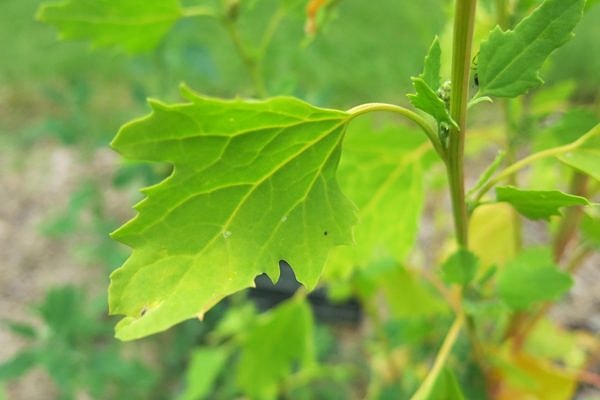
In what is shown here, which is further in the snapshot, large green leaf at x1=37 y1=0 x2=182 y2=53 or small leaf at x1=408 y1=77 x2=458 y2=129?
Answer: large green leaf at x1=37 y1=0 x2=182 y2=53

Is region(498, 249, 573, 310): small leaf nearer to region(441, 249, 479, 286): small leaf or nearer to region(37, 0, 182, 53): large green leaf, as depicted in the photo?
region(441, 249, 479, 286): small leaf

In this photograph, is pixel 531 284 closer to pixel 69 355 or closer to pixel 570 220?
pixel 570 220

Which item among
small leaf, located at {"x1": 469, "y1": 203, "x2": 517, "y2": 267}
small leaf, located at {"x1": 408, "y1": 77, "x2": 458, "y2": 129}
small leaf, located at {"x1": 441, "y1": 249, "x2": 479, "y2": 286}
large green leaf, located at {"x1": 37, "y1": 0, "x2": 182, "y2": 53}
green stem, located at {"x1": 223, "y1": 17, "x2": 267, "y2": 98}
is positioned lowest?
small leaf, located at {"x1": 469, "y1": 203, "x2": 517, "y2": 267}

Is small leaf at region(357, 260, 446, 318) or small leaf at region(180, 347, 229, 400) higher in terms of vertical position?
small leaf at region(357, 260, 446, 318)

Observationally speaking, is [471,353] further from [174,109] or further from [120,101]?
[120,101]

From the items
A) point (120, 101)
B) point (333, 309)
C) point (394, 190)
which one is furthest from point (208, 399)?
point (120, 101)

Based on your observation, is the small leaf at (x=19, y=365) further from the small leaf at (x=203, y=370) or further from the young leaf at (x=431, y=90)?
the young leaf at (x=431, y=90)

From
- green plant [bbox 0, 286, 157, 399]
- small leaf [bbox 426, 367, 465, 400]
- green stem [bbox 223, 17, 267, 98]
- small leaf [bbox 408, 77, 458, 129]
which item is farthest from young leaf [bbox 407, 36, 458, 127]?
green plant [bbox 0, 286, 157, 399]
